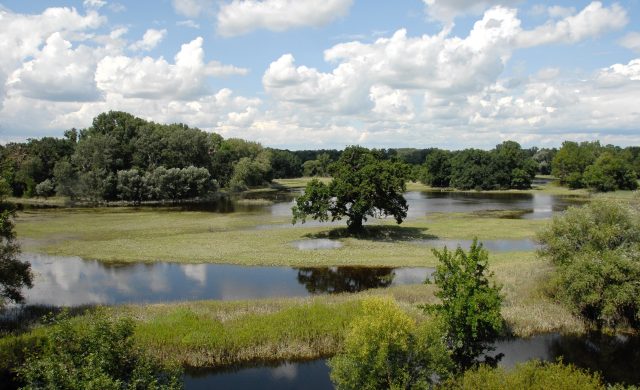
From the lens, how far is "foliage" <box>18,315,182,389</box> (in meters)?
17.5

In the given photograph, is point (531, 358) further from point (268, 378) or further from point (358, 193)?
point (358, 193)

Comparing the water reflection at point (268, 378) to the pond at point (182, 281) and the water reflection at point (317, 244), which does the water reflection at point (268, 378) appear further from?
the water reflection at point (317, 244)

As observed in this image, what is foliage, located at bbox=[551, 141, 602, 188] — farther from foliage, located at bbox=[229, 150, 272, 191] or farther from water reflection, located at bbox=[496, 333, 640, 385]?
water reflection, located at bbox=[496, 333, 640, 385]

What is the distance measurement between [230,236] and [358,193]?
59.5 ft

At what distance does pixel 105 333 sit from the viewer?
19266 millimetres

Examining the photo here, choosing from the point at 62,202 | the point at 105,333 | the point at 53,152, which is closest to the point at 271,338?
the point at 105,333

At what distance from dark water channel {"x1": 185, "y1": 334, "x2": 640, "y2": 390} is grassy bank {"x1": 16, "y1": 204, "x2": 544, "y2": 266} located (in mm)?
21340

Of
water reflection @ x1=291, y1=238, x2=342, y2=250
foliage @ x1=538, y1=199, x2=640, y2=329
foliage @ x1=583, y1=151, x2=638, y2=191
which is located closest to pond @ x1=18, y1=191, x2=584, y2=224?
water reflection @ x1=291, y1=238, x2=342, y2=250

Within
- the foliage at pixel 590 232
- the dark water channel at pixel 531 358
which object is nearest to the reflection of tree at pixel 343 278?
the foliage at pixel 590 232

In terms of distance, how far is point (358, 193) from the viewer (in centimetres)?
6488

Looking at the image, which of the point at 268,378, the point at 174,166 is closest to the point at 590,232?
the point at 268,378

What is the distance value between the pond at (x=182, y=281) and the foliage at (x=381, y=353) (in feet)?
65.0

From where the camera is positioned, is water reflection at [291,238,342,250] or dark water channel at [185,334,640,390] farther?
water reflection at [291,238,342,250]

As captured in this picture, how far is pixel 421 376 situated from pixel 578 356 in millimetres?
12295
